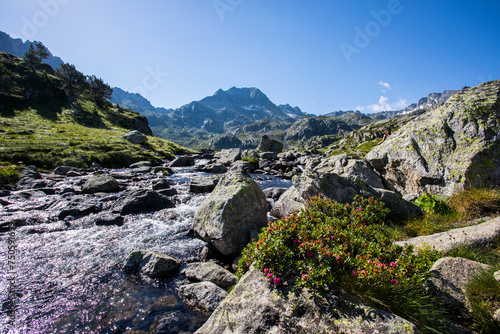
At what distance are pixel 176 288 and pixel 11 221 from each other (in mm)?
14046

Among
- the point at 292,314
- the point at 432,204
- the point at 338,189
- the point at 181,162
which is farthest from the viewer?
the point at 181,162

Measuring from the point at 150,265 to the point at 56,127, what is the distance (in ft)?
223

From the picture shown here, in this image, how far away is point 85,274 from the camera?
9555mm

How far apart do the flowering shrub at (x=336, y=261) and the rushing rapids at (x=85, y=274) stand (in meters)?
4.12

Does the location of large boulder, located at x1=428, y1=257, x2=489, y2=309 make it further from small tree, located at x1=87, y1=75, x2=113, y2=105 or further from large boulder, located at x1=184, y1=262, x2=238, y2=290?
small tree, located at x1=87, y1=75, x2=113, y2=105

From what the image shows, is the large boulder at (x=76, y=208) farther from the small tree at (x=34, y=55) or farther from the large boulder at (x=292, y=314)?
the small tree at (x=34, y=55)

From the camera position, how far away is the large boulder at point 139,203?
664 inches

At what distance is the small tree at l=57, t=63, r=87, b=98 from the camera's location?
93.8 metres

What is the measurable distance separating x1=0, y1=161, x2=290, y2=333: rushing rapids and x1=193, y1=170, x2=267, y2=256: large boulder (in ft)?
6.33

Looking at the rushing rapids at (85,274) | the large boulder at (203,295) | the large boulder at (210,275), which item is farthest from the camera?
the large boulder at (210,275)

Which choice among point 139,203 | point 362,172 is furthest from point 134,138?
point 362,172

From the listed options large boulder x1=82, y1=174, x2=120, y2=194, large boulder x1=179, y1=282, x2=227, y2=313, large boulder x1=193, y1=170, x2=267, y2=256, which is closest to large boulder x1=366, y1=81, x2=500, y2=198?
large boulder x1=193, y1=170, x2=267, y2=256

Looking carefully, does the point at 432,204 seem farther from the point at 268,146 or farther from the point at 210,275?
the point at 268,146

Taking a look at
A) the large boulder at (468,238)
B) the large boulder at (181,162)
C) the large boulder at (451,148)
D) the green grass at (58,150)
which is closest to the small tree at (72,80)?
the green grass at (58,150)
